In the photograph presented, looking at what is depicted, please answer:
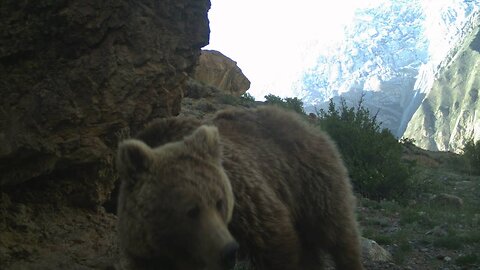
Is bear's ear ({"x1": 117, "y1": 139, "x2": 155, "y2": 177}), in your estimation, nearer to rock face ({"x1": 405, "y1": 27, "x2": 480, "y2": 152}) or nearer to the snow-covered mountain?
rock face ({"x1": 405, "y1": 27, "x2": 480, "y2": 152})

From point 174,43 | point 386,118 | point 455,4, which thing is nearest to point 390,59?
point 455,4

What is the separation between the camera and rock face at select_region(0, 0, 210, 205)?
387 centimetres

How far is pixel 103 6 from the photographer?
13.7ft

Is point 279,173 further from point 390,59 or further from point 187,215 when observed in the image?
point 390,59

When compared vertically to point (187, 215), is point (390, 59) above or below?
above

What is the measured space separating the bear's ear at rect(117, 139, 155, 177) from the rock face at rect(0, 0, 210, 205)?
102cm

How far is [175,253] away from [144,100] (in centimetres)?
184

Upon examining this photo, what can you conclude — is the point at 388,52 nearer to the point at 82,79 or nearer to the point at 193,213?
the point at 82,79

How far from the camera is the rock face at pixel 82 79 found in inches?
152

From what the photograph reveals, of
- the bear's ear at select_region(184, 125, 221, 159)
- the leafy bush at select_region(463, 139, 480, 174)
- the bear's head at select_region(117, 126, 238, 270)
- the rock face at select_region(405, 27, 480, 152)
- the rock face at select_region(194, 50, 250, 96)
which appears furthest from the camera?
the rock face at select_region(405, 27, 480, 152)

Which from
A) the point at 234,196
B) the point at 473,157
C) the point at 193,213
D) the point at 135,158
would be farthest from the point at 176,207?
the point at 473,157

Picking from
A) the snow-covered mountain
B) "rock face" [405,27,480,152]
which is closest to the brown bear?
"rock face" [405,27,480,152]

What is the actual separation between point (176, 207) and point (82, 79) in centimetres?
162

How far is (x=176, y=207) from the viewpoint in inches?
120
